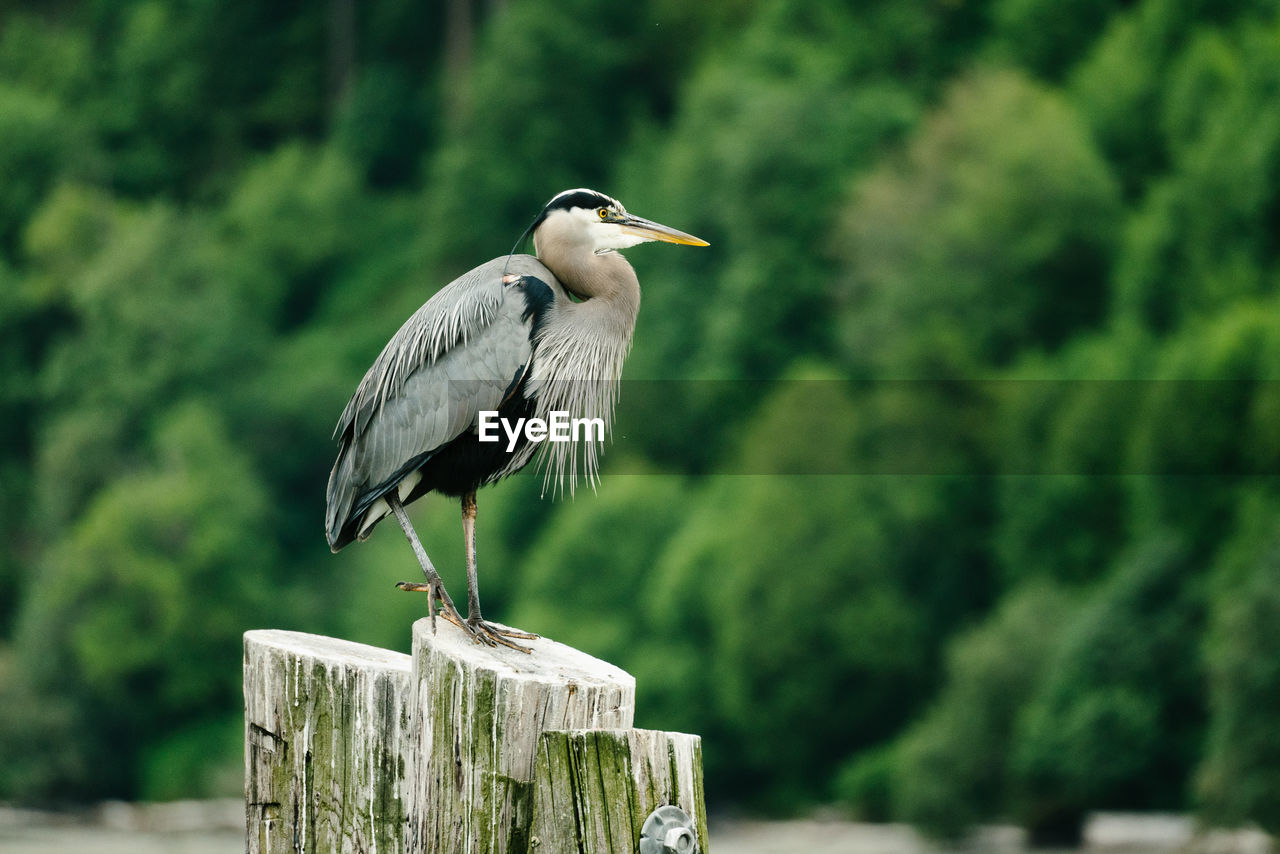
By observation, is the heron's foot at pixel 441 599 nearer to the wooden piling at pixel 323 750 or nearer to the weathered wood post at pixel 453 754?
the weathered wood post at pixel 453 754

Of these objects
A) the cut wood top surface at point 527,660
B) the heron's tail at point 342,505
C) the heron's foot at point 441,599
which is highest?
the heron's tail at point 342,505

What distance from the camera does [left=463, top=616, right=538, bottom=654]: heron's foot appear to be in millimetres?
5679

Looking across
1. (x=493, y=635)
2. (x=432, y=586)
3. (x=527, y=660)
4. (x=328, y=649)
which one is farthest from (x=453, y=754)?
(x=432, y=586)

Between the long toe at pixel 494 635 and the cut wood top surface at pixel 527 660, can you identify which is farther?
the long toe at pixel 494 635

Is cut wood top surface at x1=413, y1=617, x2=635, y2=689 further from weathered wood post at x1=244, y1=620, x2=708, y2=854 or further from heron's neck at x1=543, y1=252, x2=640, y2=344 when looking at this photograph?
heron's neck at x1=543, y1=252, x2=640, y2=344

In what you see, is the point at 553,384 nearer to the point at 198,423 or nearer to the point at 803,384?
the point at 803,384

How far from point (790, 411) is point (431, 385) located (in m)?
34.3

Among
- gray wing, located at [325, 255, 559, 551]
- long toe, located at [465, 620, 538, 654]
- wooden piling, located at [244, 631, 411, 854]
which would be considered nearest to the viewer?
wooden piling, located at [244, 631, 411, 854]

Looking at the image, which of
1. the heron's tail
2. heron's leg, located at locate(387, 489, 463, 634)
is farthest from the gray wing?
heron's leg, located at locate(387, 489, 463, 634)

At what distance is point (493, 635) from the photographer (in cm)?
587

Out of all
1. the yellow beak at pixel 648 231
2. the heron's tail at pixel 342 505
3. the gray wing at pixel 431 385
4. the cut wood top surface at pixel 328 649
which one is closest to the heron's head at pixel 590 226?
the yellow beak at pixel 648 231

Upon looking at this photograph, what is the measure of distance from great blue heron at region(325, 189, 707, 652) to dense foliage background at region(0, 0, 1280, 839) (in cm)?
2234

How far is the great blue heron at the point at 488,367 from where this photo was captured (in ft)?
21.2

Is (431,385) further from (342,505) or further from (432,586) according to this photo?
(432,586)
